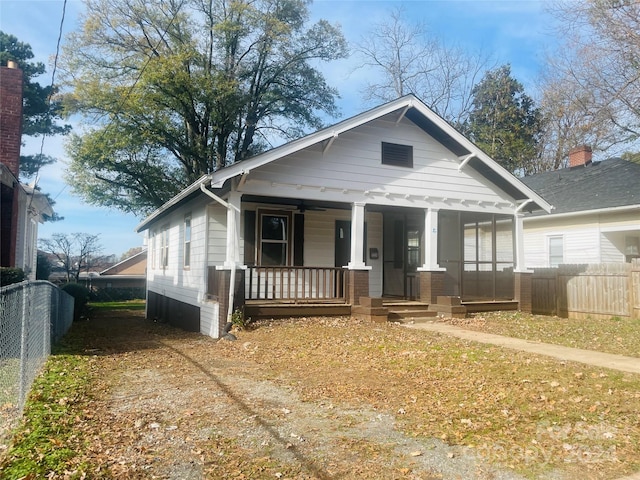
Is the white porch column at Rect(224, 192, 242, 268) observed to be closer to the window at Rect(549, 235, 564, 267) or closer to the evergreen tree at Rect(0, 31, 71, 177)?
the window at Rect(549, 235, 564, 267)

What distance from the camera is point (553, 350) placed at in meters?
8.43

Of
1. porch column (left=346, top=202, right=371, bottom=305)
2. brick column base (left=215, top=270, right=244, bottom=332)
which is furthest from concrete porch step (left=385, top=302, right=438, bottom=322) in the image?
brick column base (left=215, top=270, right=244, bottom=332)

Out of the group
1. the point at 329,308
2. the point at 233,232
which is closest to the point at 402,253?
the point at 329,308

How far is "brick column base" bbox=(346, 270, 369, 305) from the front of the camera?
12102 millimetres

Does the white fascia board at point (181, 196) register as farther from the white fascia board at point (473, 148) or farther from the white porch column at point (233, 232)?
the white fascia board at point (473, 148)

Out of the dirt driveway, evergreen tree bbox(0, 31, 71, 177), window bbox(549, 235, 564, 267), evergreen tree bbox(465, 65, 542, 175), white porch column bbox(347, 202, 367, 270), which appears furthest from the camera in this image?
evergreen tree bbox(465, 65, 542, 175)

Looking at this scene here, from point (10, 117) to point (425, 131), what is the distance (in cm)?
1124

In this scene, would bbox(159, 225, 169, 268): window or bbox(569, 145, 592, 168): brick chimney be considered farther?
bbox(569, 145, 592, 168): brick chimney

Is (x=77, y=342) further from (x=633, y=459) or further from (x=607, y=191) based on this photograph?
(x=607, y=191)

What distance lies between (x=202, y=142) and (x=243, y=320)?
696 inches

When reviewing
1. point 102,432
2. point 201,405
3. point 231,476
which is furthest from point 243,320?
point 231,476

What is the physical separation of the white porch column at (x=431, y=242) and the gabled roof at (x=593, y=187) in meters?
7.08

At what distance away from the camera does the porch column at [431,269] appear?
13141mm

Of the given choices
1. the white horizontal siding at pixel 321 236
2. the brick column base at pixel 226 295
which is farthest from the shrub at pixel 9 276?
the white horizontal siding at pixel 321 236
